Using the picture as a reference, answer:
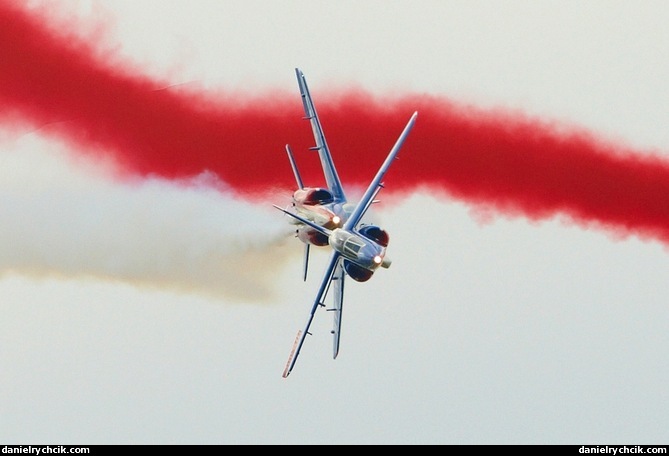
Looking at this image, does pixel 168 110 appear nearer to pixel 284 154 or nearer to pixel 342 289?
pixel 284 154

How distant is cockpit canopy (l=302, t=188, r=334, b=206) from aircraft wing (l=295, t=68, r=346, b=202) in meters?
0.28

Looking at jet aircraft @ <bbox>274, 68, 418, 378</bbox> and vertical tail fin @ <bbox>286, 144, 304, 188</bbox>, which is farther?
vertical tail fin @ <bbox>286, 144, 304, 188</bbox>

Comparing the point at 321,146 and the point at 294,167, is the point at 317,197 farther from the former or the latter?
the point at 321,146

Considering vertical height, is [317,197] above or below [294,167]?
below

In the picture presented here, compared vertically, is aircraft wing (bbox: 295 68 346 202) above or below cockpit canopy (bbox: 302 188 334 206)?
above

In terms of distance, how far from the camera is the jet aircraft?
145 ft

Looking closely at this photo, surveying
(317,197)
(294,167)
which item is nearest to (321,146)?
(294,167)

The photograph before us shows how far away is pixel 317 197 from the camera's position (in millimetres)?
46188

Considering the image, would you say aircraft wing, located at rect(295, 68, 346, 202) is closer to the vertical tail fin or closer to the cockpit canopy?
the cockpit canopy

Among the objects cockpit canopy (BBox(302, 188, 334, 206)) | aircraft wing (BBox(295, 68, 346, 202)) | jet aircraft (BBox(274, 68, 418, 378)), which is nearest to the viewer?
jet aircraft (BBox(274, 68, 418, 378))

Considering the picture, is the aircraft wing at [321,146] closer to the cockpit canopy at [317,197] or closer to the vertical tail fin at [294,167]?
the cockpit canopy at [317,197]

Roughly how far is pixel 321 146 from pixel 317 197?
1.64 meters

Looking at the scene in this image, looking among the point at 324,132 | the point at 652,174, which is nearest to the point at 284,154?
the point at 324,132

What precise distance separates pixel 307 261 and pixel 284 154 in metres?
4.13
